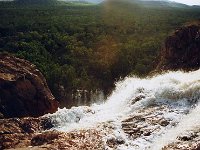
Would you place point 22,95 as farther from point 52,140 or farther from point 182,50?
point 52,140

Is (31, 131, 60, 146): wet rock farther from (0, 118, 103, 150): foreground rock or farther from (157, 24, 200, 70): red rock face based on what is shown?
(157, 24, 200, 70): red rock face

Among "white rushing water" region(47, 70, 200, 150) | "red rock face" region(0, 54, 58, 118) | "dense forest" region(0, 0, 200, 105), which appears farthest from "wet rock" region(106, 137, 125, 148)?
"dense forest" region(0, 0, 200, 105)

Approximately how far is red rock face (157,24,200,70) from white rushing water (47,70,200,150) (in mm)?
2649

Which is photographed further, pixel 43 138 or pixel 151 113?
pixel 151 113

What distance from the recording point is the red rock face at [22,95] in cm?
3541

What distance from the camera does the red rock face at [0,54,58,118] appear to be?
35406 mm

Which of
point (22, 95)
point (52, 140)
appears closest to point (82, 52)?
point (22, 95)

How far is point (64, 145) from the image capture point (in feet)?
70.5

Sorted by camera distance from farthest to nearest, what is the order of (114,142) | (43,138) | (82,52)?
(82,52) < (43,138) < (114,142)

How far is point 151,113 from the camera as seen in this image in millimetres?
23734

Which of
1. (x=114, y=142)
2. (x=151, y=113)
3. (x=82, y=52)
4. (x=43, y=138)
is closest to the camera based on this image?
(x=114, y=142)

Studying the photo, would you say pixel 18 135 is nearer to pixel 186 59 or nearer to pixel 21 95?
pixel 21 95

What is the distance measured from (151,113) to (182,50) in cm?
1389

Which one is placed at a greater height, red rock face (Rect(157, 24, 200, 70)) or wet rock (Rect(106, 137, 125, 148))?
red rock face (Rect(157, 24, 200, 70))
